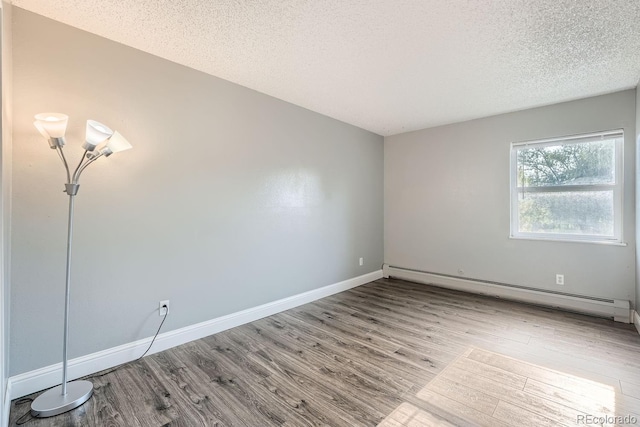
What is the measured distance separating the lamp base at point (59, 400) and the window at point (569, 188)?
Answer: 466 cm

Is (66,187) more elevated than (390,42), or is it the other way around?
(390,42)

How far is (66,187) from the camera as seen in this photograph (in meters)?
1.74

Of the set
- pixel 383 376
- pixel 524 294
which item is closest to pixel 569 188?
pixel 524 294

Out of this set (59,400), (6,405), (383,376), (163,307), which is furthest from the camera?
(163,307)

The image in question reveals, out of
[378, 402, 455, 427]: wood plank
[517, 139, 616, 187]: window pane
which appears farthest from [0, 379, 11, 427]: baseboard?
[517, 139, 616, 187]: window pane

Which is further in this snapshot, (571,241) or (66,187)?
(571,241)

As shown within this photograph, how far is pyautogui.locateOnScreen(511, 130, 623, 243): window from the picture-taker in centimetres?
314

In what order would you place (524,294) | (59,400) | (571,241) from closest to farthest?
(59,400) → (571,241) → (524,294)

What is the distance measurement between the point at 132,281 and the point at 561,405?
3145 mm

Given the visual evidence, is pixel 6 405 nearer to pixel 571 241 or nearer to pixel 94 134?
pixel 94 134

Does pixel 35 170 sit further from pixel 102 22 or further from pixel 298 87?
pixel 298 87

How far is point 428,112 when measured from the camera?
3.73 metres

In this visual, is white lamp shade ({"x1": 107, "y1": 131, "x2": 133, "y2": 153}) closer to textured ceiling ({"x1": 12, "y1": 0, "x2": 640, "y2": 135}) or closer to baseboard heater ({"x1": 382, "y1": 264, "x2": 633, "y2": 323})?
textured ceiling ({"x1": 12, "y1": 0, "x2": 640, "y2": 135})

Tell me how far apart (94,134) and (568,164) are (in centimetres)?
476
